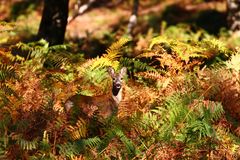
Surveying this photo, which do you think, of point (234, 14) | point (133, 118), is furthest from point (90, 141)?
point (234, 14)

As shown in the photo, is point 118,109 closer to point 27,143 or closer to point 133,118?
point 133,118

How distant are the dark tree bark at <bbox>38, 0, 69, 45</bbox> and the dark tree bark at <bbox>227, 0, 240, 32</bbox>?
897 cm

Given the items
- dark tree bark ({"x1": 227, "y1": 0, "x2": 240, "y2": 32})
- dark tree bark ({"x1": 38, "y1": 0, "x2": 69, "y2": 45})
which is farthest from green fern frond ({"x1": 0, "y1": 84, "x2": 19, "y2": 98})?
dark tree bark ({"x1": 227, "y1": 0, "x2": 240, "y2": 32})

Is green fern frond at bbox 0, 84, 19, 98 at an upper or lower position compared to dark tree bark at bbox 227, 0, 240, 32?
upper

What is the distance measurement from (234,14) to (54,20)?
9513mm

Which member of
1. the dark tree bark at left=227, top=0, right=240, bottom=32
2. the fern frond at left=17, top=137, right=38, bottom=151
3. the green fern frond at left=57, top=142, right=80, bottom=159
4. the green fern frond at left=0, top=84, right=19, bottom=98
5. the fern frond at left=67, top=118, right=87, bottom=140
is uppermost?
the green fern frond at left=0, top=84, right=19, bottom=98

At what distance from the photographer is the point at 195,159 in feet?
17.2

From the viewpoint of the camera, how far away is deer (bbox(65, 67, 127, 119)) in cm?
584

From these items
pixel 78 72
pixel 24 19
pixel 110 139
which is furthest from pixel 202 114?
pixel 24 19

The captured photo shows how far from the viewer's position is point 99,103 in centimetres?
607

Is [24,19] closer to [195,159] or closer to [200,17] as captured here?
[200,17]

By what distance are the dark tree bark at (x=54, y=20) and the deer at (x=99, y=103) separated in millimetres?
3468

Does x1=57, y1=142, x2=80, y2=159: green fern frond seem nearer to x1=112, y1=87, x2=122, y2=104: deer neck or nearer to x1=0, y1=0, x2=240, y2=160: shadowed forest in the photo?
x1=0, y1=0, x2=240, y2=160: shadowed forest

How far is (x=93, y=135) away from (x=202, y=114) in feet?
4.34
